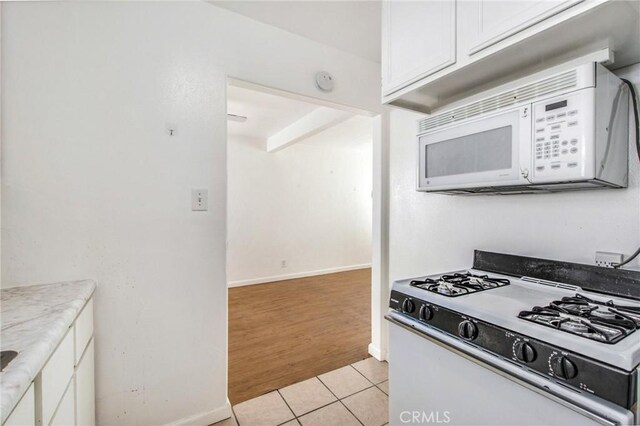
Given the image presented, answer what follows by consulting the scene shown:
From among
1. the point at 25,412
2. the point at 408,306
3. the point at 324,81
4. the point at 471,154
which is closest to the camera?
the point at 25,412

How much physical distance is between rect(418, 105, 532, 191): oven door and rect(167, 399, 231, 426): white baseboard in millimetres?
1710

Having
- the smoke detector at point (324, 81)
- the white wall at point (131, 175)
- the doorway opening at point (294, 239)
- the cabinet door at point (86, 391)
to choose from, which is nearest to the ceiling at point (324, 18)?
the white wall at point (131, 175)

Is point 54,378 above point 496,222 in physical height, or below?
below

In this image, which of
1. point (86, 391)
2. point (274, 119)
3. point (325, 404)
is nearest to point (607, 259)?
point (325, 404)

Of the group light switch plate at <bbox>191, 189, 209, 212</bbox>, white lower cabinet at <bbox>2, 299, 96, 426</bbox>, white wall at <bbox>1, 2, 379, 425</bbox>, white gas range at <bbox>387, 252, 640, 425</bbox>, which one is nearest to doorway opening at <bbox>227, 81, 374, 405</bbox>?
white wall at <bbox>1, 2, 379, 425</bbox>

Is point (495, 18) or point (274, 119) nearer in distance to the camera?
point (495, 18)

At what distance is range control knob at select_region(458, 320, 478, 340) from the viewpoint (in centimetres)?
90

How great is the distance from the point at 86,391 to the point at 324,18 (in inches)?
89.6

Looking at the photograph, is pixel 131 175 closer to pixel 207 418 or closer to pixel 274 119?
pixel 207 418

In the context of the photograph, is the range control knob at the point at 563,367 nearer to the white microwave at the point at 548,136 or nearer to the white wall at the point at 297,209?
the white microwave at the point at 548,136

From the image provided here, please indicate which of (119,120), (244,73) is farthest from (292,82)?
(119,120)

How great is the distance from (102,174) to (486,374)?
1.81 m

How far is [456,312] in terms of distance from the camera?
0.97 metres

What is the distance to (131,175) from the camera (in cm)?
148
